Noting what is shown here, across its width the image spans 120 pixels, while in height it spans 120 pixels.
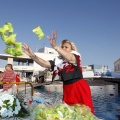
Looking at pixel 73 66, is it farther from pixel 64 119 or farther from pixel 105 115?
pixel 105 115

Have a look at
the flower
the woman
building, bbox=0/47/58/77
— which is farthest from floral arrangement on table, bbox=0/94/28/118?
building, bbox=0/47/58/77

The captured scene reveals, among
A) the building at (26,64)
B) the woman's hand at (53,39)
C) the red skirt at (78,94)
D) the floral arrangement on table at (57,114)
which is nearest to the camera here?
the floral arrangement on table at (57,114)

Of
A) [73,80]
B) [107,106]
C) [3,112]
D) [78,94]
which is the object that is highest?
[73,80]

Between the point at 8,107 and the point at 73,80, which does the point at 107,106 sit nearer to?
the point at 73,80

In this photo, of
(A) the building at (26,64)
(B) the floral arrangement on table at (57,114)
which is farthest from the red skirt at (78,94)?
(A) the building at (26,64)

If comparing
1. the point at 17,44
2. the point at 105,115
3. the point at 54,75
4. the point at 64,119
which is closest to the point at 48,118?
the point at 64,119

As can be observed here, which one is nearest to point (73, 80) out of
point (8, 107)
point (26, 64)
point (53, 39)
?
point (53, 39)

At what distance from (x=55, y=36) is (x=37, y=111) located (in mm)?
1005

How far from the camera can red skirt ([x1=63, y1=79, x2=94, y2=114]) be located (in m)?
2.61

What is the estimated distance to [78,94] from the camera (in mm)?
2646

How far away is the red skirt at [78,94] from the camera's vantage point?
2611 mm

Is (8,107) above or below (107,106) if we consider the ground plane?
above

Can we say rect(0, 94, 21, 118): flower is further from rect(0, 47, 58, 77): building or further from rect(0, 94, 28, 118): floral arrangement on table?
rect(0, 47, 58, 77): building

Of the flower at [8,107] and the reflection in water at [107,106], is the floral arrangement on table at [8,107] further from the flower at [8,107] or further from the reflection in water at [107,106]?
the reflection in water at [107,106]
